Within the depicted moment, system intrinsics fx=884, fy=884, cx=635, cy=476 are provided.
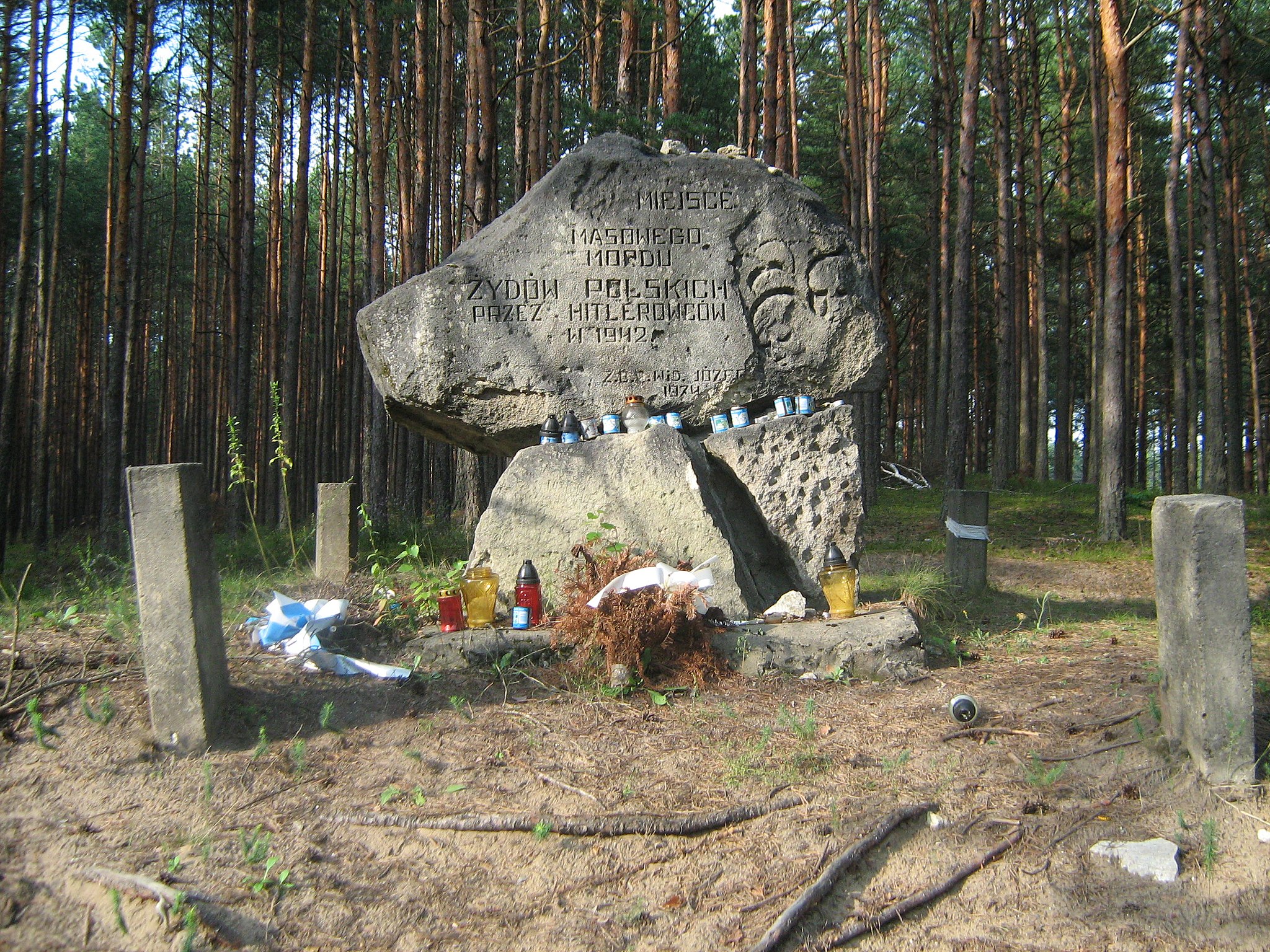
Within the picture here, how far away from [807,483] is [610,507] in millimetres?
1189

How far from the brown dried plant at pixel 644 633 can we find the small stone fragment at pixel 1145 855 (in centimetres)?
180

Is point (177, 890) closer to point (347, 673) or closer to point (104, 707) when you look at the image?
point (104, 707)

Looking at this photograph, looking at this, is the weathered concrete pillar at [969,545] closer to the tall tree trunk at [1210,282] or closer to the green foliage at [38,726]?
the green foliage at [38,726]

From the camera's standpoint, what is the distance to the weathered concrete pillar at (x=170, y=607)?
10.6 feet

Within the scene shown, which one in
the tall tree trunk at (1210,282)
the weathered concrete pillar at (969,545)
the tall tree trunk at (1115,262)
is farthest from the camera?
the tall tree trunk at (1210,282)

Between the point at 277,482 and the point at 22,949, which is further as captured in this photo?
the point at 277,482

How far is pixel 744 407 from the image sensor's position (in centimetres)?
552

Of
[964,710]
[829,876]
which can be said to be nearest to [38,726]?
[829,876]

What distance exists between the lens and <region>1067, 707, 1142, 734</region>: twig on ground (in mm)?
3408

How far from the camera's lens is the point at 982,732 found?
11.5 ft

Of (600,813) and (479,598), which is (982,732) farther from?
(479,598)

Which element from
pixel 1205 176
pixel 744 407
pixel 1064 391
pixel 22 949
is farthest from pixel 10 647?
pixel 1064 391

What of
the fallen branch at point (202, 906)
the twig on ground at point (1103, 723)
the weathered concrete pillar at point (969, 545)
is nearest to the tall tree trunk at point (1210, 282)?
the weathered concrete pillar at point (969, 545)

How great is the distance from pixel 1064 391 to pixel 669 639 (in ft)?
44.9
